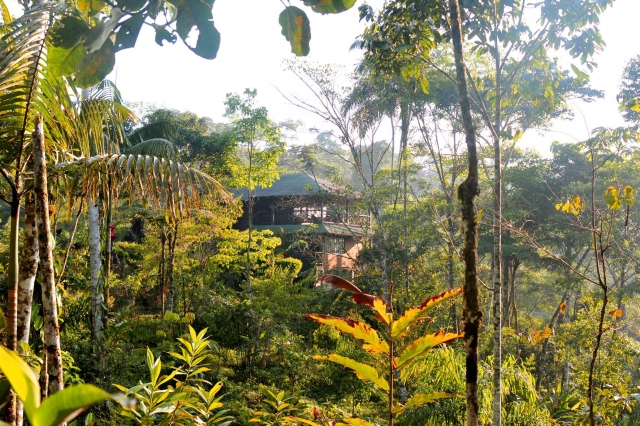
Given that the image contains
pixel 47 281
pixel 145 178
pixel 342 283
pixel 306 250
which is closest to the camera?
pixel 342 283

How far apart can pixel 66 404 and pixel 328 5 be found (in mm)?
853

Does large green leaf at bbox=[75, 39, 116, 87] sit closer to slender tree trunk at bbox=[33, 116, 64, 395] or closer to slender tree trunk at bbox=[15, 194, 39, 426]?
slender tree trunk at bbox=[33, 116, 64, 395]

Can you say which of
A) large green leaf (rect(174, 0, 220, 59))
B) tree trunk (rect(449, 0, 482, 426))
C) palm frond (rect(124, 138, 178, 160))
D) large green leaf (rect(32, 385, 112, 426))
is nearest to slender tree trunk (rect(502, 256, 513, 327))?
palm frond (rect(124, 138, 178, 160))

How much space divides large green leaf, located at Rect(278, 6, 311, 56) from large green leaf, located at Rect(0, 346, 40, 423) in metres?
0.77

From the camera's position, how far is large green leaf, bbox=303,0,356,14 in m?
0.97

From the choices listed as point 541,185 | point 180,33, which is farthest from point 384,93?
point 180,33

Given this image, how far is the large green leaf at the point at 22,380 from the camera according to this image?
0.45 m

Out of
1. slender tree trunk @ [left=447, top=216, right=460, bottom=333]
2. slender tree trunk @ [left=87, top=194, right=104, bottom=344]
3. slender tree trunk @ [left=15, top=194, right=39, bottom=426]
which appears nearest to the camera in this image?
slender tree trunk @ [left=15, top=194, right=39, bottom=426]

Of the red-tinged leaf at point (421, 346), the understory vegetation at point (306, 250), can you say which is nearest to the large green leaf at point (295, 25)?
the understory vegetation at point (306, 250)

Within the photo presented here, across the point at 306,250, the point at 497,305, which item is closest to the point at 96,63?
the point at 497,305

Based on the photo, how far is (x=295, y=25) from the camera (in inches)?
38.4

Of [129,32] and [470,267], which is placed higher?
[129,32]

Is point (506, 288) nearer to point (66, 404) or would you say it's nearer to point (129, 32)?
point (129, 32)

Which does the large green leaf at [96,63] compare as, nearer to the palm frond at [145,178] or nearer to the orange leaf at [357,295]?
the orange leaf at [357,295]
